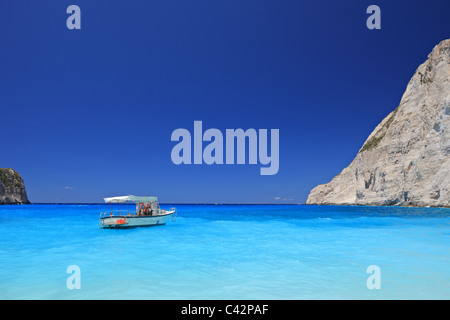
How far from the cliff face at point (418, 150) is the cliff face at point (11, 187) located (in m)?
143

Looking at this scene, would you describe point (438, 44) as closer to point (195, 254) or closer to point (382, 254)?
point (382, 254)

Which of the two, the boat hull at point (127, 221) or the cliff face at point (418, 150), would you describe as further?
the cliff face at point (418, 150)

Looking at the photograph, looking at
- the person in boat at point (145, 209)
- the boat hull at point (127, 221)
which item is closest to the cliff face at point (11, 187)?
the person in boat at point (145, 209)

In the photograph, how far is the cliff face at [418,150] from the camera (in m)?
60.7

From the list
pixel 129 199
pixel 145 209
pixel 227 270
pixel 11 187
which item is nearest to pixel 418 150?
pixel 145 209

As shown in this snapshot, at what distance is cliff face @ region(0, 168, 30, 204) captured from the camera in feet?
361

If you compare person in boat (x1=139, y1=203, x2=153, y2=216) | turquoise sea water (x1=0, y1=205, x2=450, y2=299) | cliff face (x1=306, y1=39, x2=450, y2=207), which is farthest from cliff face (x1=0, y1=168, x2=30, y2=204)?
cliff face (x1=306, y1=39, x2=450, y2=207)

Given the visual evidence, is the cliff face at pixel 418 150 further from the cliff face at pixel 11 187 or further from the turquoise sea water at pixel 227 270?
the cliff face at pixel 11 187

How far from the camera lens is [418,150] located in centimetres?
6838

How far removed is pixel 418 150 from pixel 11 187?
15331cm

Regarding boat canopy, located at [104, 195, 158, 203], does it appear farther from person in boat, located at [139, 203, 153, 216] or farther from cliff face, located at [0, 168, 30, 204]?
cliff face, located at [0, 168, 30, 204]

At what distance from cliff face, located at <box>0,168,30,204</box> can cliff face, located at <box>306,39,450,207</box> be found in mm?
142954
